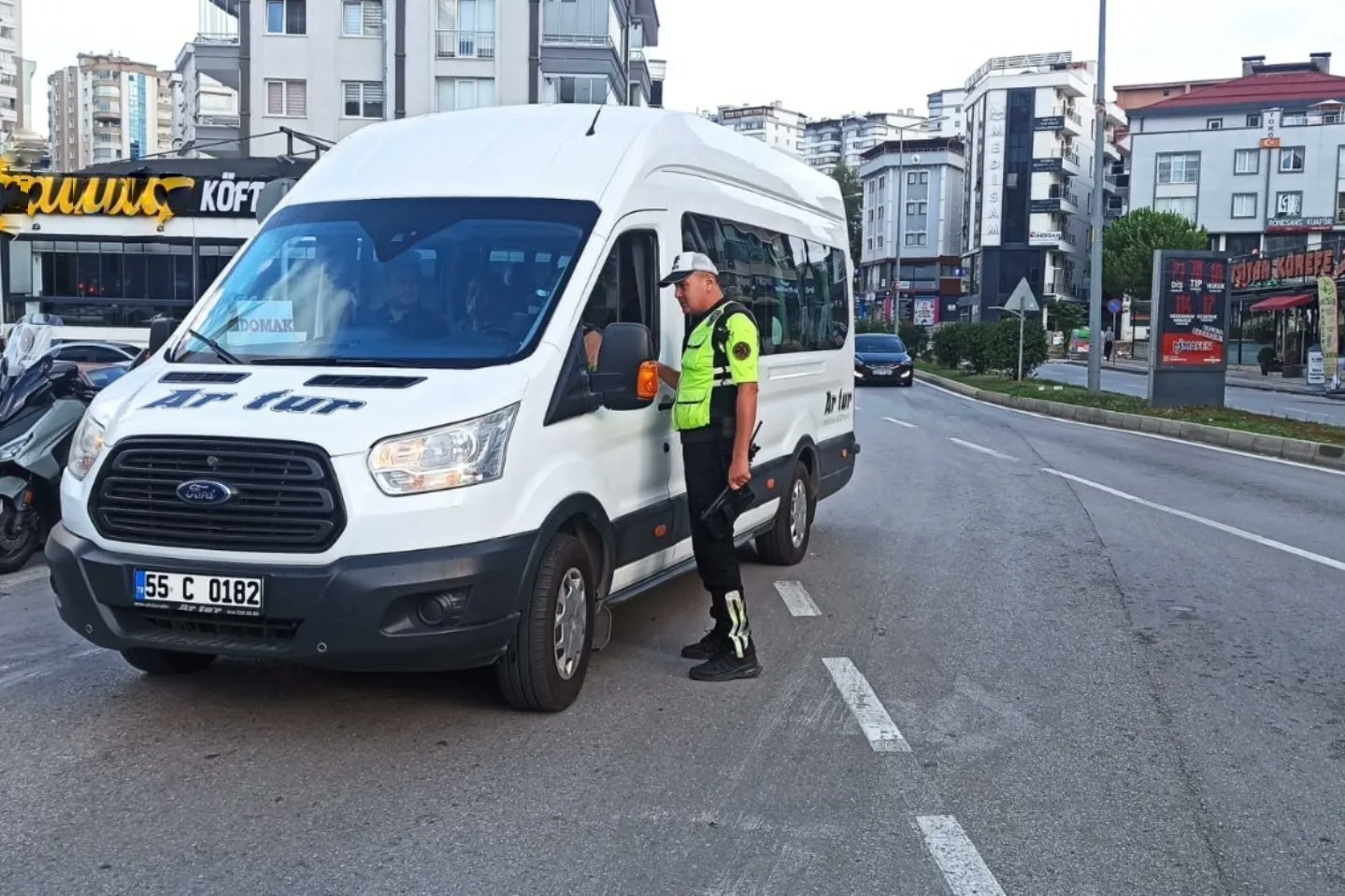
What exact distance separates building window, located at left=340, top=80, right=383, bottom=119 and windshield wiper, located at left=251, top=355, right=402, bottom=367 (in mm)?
49851

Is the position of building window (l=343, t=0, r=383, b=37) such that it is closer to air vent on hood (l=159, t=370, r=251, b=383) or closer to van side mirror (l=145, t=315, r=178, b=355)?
van side mirror (l=145, t=315, r=178, b=355)

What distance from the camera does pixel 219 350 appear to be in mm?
5820

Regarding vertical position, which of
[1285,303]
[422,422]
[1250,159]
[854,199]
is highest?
[854,199]

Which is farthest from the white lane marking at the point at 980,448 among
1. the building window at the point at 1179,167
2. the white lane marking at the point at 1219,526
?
the building window at the point at 1179,167

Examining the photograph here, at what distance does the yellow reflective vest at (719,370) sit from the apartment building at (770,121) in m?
171

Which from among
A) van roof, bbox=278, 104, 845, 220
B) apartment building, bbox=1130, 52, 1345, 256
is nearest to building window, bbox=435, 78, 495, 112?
apartment building, bbox=1130, 52, 1345, 256

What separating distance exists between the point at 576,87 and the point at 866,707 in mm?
49049

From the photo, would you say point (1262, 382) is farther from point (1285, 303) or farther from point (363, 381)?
point (363, 381)

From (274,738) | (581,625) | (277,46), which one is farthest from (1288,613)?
(277,46)

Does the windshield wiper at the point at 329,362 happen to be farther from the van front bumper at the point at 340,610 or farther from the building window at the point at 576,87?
the building window at the point at 576,87

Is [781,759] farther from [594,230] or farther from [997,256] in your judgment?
[997,256]

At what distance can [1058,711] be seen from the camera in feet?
19.0

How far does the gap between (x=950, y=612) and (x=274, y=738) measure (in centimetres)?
400

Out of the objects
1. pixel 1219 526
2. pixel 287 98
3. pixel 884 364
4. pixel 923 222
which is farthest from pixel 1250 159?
pixel 1219 526
